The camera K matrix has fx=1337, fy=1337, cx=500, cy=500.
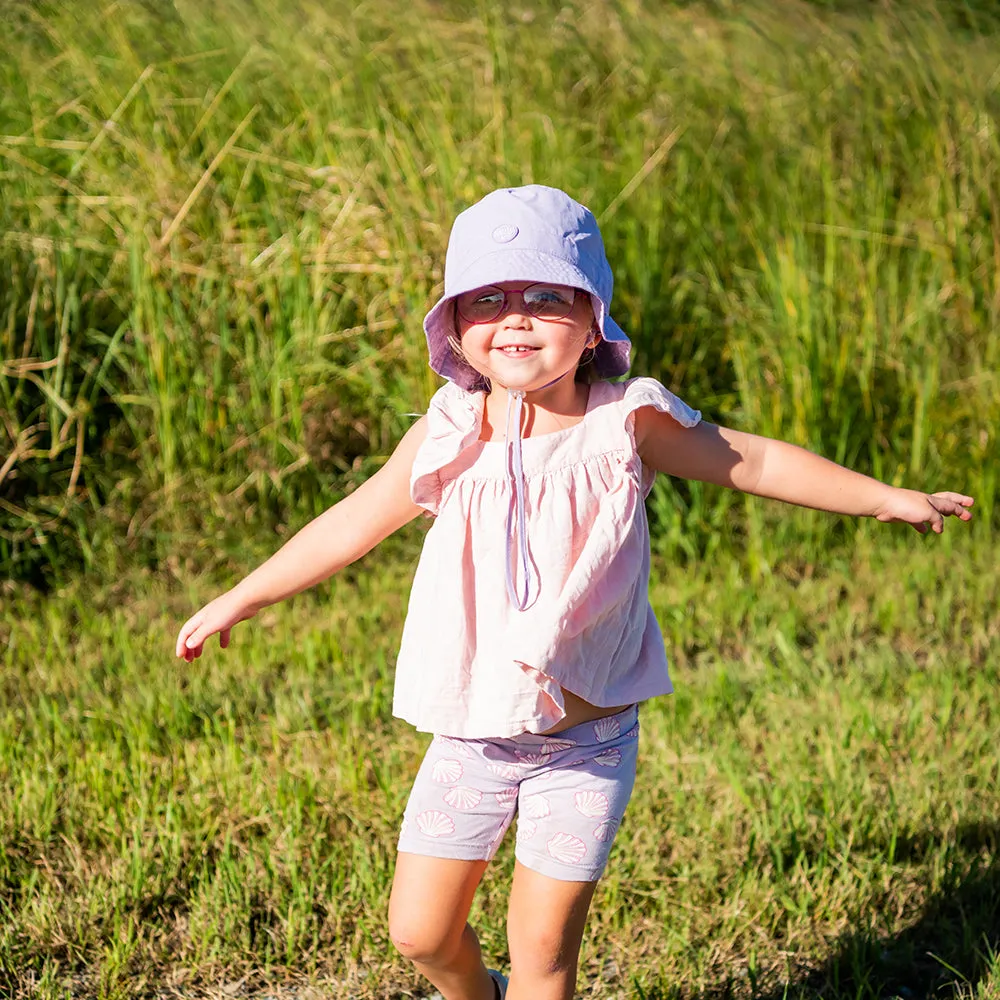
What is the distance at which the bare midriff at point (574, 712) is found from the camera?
2123mm

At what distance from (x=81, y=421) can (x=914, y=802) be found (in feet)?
9.51

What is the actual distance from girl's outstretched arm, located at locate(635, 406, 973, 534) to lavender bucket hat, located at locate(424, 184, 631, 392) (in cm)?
19

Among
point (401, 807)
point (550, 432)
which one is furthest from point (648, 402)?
point (401, 807)

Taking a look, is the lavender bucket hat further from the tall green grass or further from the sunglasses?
the tall green grass

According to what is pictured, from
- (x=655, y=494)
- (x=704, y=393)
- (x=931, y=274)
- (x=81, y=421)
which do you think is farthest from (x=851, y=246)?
(x=81, y=421)

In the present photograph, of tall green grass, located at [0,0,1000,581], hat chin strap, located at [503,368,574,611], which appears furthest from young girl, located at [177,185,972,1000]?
tall green grass, located at [0,0,1000,581]

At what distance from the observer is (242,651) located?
3.93 m

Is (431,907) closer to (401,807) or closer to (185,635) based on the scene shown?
(185,635)

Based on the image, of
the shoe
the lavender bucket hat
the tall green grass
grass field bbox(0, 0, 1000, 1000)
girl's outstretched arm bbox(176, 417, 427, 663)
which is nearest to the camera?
the lavender bucket hat

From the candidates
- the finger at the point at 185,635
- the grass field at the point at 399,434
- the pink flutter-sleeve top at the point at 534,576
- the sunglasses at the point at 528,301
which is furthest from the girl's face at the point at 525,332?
the grass field at the point at 399,434

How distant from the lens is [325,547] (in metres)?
2.24

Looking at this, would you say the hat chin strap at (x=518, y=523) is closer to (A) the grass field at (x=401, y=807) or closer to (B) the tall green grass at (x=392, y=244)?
(A) the grass field at (x=401, y=807)

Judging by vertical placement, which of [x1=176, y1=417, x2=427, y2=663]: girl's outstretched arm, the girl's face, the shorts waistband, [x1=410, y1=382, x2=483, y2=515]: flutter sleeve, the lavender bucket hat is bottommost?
the shorts waistband

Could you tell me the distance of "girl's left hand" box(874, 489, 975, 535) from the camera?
7.18 ft
